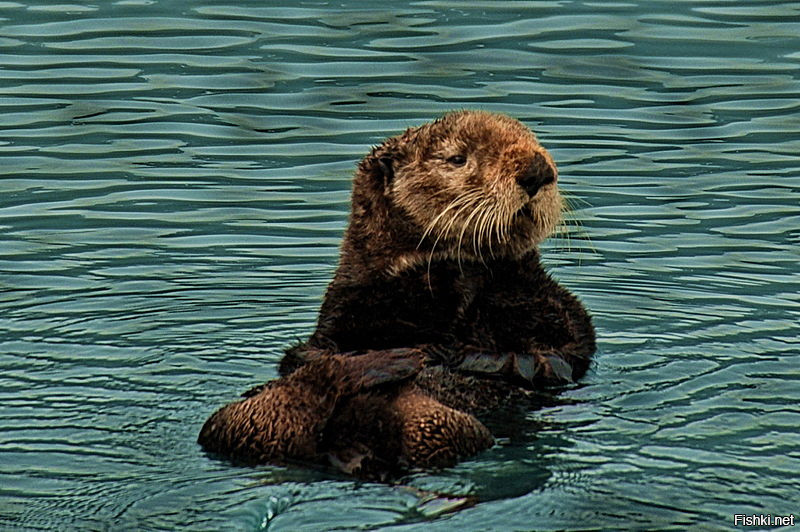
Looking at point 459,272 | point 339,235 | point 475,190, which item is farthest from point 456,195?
point 339,235

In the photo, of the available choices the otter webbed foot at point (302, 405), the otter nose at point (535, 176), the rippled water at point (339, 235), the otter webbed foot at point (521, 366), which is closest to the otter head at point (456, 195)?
the otter nose at point (535, 176)

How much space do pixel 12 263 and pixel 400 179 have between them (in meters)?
2.81

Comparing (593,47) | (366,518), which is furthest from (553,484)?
(593,47)

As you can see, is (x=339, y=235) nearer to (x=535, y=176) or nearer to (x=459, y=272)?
(x=459, y=272)

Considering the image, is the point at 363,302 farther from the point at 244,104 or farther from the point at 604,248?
the point at 244,104

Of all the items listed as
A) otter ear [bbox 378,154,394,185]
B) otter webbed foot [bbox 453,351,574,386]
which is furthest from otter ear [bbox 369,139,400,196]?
otter webbed foot [bbox 453,351,574,386]

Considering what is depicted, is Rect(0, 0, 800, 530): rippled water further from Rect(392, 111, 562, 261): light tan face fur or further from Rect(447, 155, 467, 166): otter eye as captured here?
Rect(447, 155, 467, 166): otter eye

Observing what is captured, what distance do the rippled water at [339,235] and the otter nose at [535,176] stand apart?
0.78m

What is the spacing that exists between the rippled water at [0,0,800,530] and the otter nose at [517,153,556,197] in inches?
30.8

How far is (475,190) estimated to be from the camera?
6434mm

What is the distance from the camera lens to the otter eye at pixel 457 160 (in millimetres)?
6563

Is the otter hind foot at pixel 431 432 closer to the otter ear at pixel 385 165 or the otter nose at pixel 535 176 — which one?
the otter nose at pixel 535 176

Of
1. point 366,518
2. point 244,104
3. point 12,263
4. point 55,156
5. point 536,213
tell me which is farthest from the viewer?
point 244,104

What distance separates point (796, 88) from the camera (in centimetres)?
1172
